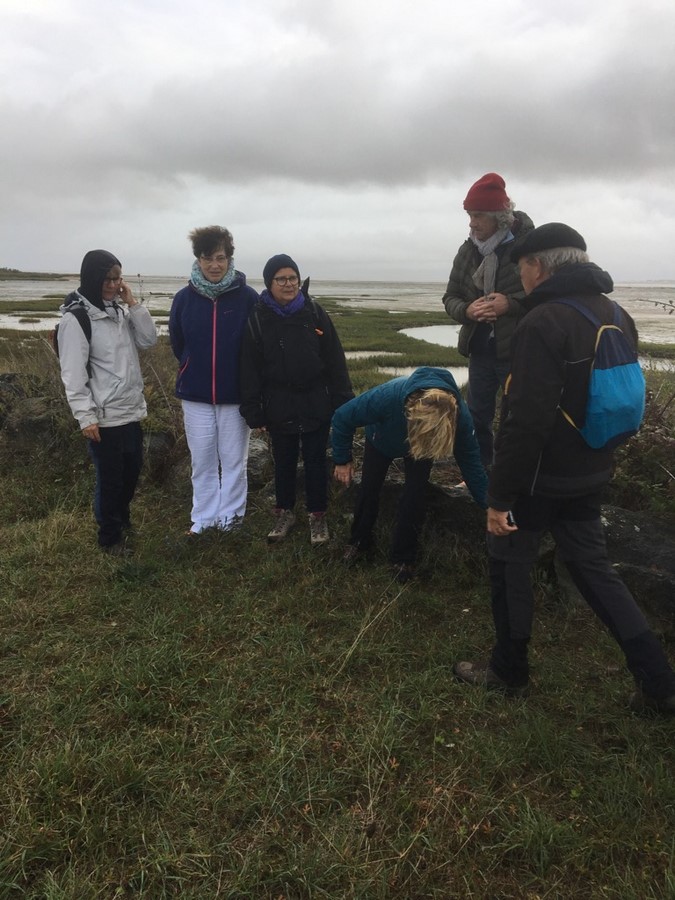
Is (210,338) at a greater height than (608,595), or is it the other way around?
(210,338)

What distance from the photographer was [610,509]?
3.84m

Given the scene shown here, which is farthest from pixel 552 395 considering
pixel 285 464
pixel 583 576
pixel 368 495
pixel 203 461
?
pixel 203 461

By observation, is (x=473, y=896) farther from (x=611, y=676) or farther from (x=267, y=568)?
(x=267, y=568)

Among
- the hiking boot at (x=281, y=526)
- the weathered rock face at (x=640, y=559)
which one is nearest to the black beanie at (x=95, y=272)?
the hiking boot at (x=281, y=526)

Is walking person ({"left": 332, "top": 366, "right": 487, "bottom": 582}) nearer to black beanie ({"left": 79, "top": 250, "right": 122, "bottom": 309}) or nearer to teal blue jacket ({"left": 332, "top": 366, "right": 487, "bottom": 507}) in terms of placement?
teal blue jacket ({"left": 332, "top": 366, "right": 487, "bottom": 507})

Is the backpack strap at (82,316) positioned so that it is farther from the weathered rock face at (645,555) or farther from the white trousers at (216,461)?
A: the weathered rock face at (645,555)

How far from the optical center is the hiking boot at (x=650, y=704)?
8.56 feet

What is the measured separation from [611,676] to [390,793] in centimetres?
146

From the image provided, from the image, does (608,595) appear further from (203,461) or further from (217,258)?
(217,258)

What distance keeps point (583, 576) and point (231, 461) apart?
2927 mm

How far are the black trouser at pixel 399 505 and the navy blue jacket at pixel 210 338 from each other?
48.3 inches

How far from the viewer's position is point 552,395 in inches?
92.2

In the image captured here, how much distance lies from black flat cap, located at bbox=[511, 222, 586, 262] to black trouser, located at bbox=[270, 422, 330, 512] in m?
2.28

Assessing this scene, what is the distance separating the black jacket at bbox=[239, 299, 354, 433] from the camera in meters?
4.18
